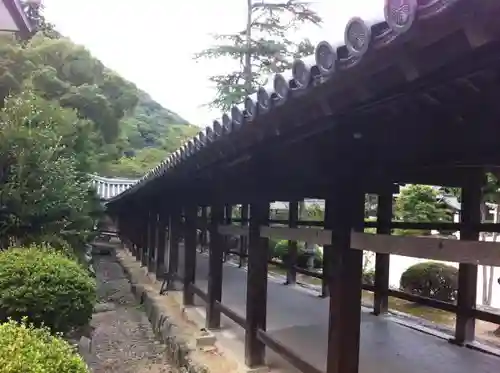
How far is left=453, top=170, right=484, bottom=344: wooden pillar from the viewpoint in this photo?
537 centimetres

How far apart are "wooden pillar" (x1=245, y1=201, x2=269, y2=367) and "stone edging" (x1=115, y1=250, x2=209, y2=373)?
0.58 metres

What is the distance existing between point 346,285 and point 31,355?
2021mm

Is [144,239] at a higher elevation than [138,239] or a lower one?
higher

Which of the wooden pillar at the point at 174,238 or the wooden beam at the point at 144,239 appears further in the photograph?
the wooden beam at the point at 144,239

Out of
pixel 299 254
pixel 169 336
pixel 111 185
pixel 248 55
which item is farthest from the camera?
pixel 111 185

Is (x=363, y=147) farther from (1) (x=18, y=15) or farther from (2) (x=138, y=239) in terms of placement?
(2) (x=138, y=239)

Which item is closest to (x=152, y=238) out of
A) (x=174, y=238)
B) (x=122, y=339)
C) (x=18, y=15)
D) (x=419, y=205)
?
(x=174, y=238)

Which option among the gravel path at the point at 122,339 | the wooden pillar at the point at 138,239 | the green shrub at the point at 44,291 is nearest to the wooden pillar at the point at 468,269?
the gravel path at the point at 122,339

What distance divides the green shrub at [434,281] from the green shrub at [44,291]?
644 centimetres

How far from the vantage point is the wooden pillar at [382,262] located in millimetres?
6477

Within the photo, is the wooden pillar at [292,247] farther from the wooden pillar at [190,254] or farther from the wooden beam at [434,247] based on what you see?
the wooden beam at [434,247]

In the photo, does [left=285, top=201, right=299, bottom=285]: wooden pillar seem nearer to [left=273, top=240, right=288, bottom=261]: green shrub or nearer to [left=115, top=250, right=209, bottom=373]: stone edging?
[left=115, top=250, right=209, bottom=373]: stone edging

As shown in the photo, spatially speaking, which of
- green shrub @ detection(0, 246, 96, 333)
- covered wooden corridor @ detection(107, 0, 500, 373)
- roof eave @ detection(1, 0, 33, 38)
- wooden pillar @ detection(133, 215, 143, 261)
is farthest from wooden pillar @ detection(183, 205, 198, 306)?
wooden pillar @ detection(133, 215, 143, 261)

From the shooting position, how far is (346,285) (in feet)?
11.3
